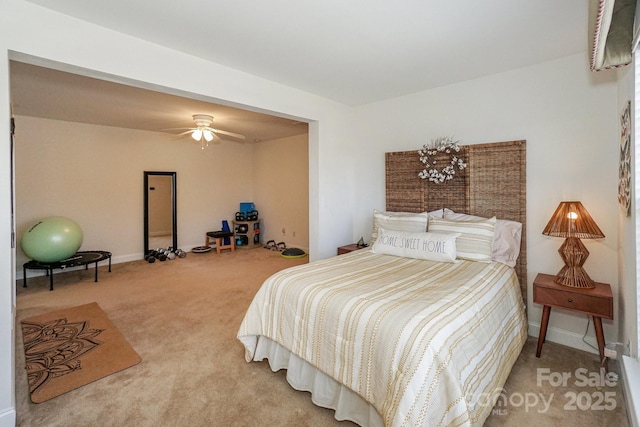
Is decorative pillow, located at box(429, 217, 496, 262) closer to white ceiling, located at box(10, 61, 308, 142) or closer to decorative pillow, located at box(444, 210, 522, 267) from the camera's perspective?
decorative pillow, located at box(444, 210, 522, 267)

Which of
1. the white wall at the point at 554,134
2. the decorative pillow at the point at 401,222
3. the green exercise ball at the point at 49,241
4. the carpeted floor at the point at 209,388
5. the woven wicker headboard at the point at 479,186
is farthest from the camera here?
the green exercise ball at the point at 49,241

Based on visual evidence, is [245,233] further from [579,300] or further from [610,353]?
[610,353]

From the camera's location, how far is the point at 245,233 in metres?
6.94

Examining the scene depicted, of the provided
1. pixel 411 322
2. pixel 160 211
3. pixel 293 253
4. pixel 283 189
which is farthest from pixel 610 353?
pixel 160 211

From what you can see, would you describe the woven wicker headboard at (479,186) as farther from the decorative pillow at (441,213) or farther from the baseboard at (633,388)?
the baseboard at (633,388)

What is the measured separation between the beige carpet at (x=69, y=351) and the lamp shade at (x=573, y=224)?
3.48 meters

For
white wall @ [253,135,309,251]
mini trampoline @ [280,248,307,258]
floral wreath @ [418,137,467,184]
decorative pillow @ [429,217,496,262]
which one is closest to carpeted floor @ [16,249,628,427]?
decorative pillow @ [429,217,496,262]

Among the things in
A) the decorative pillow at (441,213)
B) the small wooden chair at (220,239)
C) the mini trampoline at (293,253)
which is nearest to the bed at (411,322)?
the decorative pillow at (441,213)

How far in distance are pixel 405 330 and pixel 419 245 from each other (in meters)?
1.42

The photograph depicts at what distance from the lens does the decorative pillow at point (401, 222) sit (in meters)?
3.13

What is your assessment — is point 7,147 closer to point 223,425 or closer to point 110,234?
point 223,425

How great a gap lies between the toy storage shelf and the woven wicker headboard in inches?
162

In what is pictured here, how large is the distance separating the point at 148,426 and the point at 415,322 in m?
1.63

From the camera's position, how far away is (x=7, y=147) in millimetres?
1753
